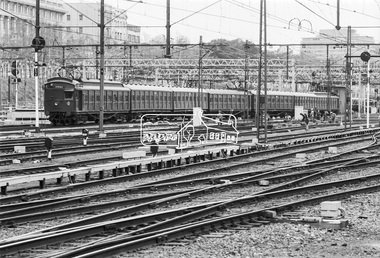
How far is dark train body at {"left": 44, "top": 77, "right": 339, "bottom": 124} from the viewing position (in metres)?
55.8

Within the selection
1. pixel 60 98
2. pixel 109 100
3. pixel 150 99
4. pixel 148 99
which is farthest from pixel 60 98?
pixel 150 99

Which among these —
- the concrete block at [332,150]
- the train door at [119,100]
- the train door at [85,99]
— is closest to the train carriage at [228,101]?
the train door at [119,100]

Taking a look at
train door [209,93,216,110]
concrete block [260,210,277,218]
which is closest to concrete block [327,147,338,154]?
concrete block [260,210,277,218]

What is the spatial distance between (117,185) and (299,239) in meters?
8.88

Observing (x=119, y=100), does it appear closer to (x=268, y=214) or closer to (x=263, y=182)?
(x=263, y=182)

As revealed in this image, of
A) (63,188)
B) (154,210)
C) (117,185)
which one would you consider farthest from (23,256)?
(117,185)

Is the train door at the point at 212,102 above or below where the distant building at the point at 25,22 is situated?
below

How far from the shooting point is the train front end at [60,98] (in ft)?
181

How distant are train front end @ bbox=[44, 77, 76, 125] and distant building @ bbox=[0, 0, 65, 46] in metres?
47.0

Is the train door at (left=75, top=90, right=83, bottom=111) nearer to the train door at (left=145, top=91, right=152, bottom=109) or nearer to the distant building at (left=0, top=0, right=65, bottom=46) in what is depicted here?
the train door at (left=145, top=91, right=152, bottom=109)

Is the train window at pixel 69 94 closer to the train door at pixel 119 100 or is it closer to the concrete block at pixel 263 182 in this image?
the train door at pixel 119 100

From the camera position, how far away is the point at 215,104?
254 feet

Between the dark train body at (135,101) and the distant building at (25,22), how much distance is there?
103ft

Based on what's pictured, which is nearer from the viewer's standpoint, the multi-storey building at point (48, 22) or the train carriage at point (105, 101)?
the train carriage at point (105, 101)
